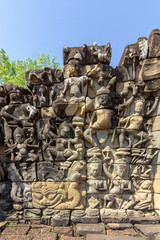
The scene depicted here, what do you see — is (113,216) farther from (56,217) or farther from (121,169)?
(56,217)

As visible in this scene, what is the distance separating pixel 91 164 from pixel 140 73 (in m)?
3.03

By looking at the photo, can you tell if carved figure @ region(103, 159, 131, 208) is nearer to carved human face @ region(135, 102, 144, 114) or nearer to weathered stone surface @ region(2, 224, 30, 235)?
carved human face @ region(135, 102, 144, 114)

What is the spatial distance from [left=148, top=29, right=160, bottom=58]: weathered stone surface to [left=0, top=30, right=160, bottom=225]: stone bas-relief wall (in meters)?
0.03

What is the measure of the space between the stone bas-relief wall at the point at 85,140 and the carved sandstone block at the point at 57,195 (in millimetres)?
25

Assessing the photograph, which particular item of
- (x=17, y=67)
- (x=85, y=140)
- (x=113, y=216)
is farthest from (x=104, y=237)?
(x=17, y=67)

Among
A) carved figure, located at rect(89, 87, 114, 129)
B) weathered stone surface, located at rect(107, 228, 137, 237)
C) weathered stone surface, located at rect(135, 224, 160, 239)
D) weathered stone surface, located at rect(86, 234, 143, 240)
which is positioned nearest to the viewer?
weathered stone surface, located at rect(86, 234, 143, 240)

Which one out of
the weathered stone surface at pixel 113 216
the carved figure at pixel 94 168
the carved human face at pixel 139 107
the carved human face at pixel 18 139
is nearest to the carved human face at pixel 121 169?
the carved figure at pixel 94 168

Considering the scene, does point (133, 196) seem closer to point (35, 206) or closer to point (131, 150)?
point (131, 150)

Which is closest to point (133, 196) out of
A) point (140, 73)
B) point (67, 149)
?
point (67, 149)

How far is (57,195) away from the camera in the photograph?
418cm

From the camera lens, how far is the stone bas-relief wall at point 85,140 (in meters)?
4.19

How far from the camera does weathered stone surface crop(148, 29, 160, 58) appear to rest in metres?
4.41

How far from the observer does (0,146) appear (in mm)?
4754

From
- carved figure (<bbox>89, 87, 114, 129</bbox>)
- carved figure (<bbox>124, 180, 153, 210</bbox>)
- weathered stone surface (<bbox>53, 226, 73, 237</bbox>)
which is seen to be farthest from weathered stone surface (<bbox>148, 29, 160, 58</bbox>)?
weathered stone surface (<bbox>53, 226, 73, 237</bbox>)
